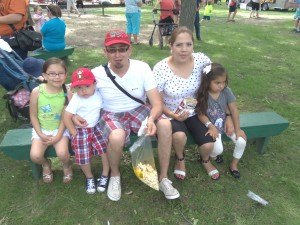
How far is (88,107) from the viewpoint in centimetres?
291

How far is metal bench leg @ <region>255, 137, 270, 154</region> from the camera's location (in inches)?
140

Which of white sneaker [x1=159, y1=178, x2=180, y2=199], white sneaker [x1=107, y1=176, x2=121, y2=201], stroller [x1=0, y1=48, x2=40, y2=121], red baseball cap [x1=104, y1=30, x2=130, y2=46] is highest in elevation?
red baseball cap [x1=104, y1=30, x2=130, y2=46]

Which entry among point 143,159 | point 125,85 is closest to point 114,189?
point 143,159

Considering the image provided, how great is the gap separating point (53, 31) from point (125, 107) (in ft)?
12.0

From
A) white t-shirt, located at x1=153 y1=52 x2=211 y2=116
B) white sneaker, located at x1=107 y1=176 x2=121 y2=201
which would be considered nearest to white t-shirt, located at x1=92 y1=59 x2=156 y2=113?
white t-shirt, located at x1=153 y1=52 x2=211 y2=116

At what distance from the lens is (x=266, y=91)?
5.43 m

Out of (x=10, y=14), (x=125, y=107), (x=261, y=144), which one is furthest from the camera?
(x=10, y=14)

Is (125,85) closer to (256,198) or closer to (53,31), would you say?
(256,198)

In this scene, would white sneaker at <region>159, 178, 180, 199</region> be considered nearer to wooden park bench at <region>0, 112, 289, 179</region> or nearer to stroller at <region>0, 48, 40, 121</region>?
wooden park bench at <region>0, 112, 289, 179</region>

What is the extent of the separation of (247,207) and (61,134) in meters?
1.85

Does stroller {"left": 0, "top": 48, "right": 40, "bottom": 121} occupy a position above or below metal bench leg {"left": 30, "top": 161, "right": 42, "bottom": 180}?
above

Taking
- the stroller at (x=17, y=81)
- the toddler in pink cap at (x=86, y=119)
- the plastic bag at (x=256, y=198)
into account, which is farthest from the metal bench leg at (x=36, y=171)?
the plastic bag at (x=256, y=198)

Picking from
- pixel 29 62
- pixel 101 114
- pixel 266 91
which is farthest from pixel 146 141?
pixel 266 91

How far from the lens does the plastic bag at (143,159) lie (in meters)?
2.76
